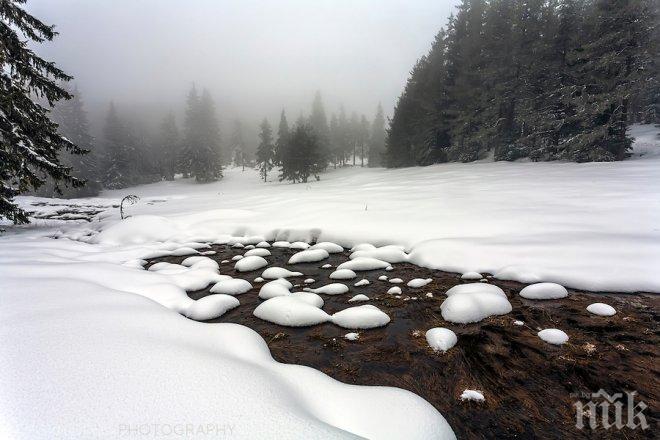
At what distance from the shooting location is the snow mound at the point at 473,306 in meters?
3.45

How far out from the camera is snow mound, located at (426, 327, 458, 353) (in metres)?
2.96

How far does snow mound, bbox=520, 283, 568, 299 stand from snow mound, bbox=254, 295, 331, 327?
110 inches

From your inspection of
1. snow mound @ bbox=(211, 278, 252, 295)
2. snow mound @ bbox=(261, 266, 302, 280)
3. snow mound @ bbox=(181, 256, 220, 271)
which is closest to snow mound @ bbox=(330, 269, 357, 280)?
snow mound @ bbox=(261, 266, 302, 280)

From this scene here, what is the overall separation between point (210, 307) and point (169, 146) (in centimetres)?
5496

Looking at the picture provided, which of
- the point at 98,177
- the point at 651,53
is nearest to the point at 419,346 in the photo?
the point at 651,53

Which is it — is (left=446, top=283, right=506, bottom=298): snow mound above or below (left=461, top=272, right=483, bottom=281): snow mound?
above

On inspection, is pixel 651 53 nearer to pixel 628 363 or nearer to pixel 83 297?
pixel 628 363

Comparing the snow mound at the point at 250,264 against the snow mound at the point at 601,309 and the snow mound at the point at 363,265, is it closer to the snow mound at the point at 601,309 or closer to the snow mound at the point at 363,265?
the snow mound at the point at 363,265

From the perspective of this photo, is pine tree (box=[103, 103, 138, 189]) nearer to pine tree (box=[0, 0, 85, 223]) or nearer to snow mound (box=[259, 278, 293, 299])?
pine tree (box=[0, 0, 85, 223])

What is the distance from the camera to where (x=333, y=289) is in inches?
173

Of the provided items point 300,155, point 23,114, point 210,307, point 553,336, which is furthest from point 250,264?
point 300,155

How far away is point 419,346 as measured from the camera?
303 centimetres

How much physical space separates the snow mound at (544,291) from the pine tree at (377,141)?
53166 millimetres

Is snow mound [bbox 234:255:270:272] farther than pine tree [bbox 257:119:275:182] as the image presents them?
No
